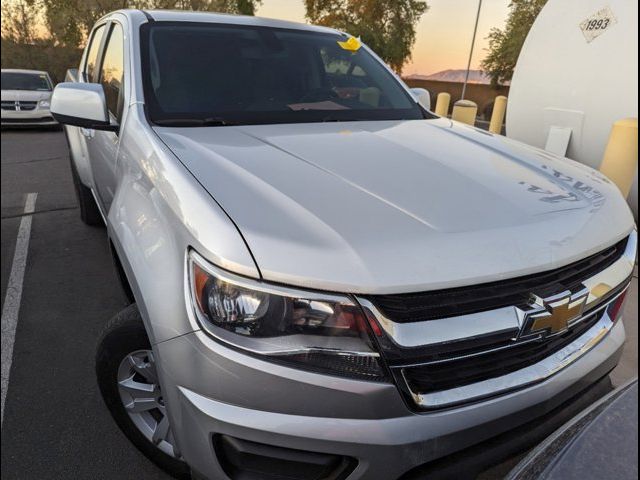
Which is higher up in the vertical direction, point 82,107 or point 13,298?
point 82,107

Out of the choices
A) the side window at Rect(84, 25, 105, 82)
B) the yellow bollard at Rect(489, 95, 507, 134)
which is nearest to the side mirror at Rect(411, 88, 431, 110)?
the side window at Rect(84, 25, 105, 82)

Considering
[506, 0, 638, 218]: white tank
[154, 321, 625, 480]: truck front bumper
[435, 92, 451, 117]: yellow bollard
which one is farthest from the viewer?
[435, 92, 451, 117]: yellow bollard

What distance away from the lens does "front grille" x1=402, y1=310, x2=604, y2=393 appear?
1217 millimetres

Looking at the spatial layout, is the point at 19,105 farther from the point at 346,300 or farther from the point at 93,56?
the point at 346,300

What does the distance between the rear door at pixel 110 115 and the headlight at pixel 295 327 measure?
1385 mm

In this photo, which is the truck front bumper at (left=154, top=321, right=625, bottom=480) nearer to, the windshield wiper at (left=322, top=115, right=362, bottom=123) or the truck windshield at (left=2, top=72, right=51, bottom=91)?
the windshield wiper at (left=322, top=115, right=362, bottom=123)

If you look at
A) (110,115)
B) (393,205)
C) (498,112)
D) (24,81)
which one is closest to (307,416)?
(393,205)

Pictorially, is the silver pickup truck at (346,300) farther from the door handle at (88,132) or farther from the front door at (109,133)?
the door handle at (88,132)

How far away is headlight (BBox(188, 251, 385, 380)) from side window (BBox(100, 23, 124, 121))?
161 centimetres

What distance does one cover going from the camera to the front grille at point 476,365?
1.22m

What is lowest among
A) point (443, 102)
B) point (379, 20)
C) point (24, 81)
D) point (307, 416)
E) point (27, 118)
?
point (27, 118)

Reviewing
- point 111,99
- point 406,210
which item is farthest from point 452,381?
point 111,99

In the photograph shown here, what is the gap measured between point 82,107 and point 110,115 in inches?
20.8

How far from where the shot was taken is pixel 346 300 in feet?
3.84
